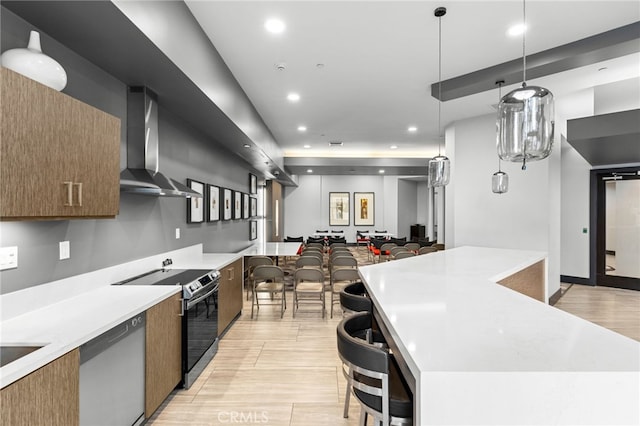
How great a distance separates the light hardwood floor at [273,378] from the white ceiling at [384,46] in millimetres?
2953

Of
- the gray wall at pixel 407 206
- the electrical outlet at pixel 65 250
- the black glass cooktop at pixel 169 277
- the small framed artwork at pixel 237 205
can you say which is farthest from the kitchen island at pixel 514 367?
the gray wall at pixel 407 206

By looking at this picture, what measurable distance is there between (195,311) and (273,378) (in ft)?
2.83

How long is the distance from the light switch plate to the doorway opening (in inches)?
323

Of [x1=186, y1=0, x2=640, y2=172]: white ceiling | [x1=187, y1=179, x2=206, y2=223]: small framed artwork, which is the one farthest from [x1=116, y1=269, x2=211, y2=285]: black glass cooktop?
[x1=186, y1=0, x2=640, y2=172]: white ceiling

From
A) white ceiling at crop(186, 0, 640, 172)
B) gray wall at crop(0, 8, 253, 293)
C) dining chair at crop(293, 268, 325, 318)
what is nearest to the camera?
gray wall at crop(0, 8, 253, 293)

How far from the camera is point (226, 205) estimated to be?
207 inches

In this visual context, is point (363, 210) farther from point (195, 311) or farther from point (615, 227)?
point (195, 311)

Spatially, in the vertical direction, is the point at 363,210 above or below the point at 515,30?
below

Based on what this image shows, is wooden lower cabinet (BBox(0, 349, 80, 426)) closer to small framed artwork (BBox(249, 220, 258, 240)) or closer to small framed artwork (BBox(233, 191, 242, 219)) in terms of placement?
small framed artwork (BBox(233, 191, 242, 219))

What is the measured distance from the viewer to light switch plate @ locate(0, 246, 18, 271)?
159 centimetres

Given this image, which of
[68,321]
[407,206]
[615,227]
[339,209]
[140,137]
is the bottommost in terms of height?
[68,321]

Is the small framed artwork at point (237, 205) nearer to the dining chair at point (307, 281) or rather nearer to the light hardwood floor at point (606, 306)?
the dining chair at point (307, 281)

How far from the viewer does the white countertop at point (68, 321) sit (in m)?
1.23

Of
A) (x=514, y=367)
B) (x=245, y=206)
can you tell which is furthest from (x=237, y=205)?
(x=514, y=367)
